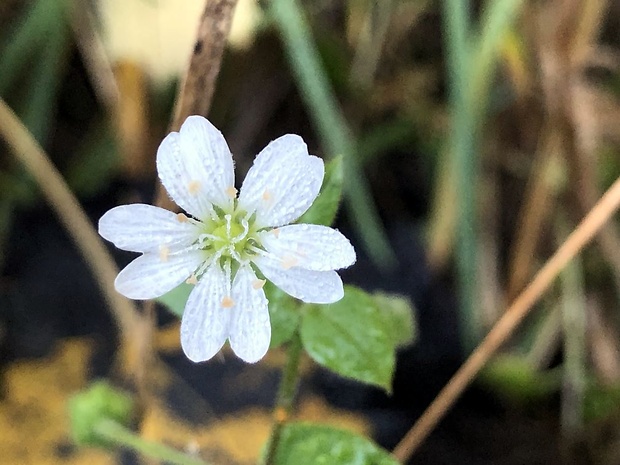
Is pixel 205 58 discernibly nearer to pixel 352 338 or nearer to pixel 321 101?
pixel 352 338

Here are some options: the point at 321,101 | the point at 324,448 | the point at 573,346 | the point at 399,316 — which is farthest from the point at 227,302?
the point at 573,346

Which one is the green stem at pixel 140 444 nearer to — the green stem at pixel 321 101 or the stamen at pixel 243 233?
the stamen at pixel 243 233

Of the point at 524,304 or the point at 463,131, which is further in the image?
the point at 463,131

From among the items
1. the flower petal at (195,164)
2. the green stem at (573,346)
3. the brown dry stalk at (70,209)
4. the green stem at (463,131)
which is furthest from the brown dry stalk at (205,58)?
the green stem at (573,346)

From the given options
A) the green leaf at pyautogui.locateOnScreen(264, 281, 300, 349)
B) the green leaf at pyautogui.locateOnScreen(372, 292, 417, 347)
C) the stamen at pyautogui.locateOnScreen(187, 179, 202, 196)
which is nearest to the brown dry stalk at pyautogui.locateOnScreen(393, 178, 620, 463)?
the green leaf at pyautogui.locateOnScreen(372, 292, 417, 347)

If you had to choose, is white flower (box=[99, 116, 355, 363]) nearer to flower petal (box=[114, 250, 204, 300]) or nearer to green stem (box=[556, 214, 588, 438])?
flower petal (box=[114, 250, 204, 300])
